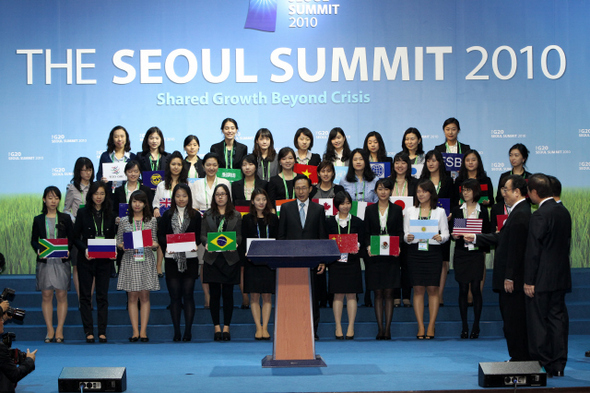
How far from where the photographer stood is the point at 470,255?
707 centimetres

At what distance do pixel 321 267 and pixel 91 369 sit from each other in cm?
284

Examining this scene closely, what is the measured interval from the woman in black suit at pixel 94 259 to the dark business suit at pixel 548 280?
173 inches

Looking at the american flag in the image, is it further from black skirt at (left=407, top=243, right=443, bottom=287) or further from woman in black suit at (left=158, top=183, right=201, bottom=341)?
woman in black suit at (left=158, top=183, right=201, bottom=341)

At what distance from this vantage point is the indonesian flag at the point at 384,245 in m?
6.94

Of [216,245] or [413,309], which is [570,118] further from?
[216,245]

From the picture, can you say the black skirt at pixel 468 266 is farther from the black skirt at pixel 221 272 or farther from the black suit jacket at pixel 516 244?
the black skirt at pixel 221 272

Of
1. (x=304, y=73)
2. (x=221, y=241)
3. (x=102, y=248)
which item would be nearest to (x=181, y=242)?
(x=221, y=241)

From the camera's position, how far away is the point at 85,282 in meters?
7.12

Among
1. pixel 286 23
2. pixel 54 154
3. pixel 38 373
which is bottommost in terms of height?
pixel 38 373

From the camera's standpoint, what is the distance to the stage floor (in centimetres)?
491

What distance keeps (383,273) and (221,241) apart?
1.77 meters

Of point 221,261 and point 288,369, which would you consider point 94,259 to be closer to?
point 221,261

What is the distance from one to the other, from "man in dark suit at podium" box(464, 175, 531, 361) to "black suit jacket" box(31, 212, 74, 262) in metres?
4.56

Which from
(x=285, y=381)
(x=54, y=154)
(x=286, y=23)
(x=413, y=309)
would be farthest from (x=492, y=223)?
(x=54, y=154)
